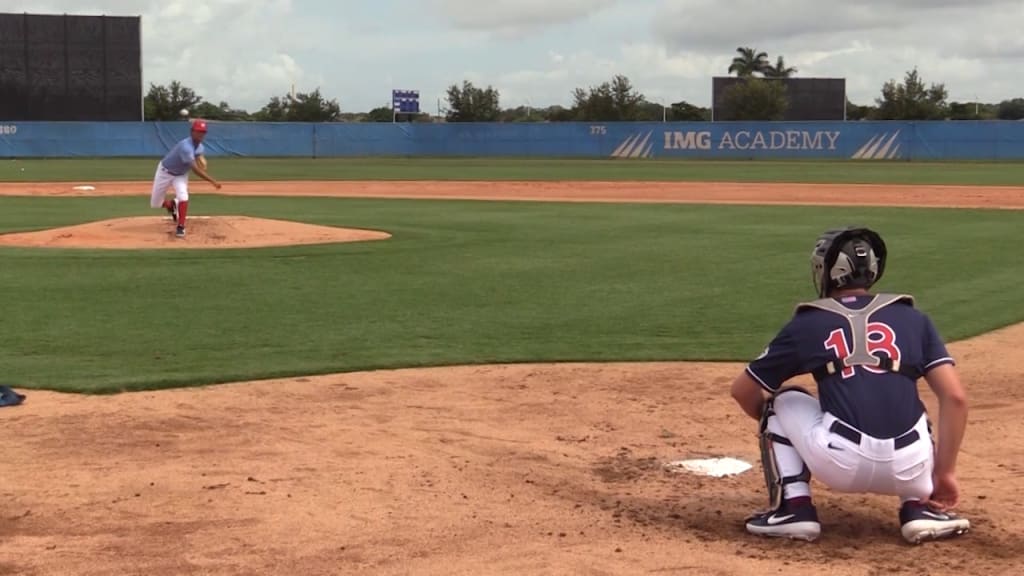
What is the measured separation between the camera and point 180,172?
17.2 m

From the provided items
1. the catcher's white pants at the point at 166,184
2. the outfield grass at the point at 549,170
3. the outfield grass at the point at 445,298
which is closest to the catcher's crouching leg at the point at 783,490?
the outfield grass at the point at 445,298

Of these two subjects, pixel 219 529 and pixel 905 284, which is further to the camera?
pixel 905 284

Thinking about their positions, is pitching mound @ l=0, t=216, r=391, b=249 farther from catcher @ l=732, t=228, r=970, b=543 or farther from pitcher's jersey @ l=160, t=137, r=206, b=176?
catcher @ l=732, t=228, r=970, b=543

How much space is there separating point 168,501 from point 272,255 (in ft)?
34.4

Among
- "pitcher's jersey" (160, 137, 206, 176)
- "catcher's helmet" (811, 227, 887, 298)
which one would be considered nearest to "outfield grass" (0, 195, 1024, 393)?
"pitcher's jersey" (160, 137, 206, 176)

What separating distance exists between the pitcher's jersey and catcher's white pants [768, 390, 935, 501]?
13.9 m

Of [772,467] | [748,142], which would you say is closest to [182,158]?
[772,467]

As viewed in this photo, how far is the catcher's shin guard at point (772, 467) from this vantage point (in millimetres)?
4547

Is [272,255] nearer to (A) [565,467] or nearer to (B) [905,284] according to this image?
(B) [905,284]

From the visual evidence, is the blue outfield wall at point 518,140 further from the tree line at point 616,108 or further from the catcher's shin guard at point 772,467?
the catcher's shin guard at point 772,467

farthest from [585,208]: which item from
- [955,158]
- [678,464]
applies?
[955,158]

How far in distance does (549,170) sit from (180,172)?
27792 mm

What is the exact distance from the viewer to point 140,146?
56.8m

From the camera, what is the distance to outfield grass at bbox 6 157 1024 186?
3756 centimetres
